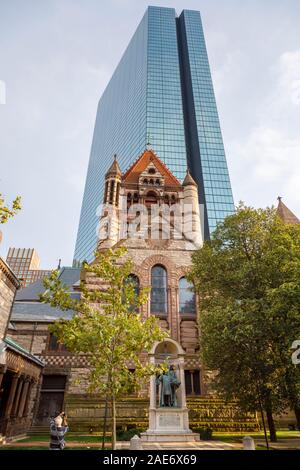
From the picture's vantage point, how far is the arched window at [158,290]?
989 inches

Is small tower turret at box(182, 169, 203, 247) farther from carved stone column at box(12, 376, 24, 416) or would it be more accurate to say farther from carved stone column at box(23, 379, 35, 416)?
carved stone column at box(12, 376, 24, 416)

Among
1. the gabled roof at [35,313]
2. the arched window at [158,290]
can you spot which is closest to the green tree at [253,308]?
the arched window at [158,290]

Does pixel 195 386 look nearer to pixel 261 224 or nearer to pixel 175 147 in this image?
pixel 261 224

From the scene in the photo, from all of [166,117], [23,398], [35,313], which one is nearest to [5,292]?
[23,398]

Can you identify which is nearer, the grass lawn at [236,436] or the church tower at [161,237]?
the grass lawn at [236,436]

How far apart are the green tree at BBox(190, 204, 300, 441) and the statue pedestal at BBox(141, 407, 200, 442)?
2672 mm

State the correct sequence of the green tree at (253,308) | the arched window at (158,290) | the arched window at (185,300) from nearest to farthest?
the green tree at (253,308)
the arched window at (158,290)
the arched window at (185,300)

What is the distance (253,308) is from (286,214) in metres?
26.2

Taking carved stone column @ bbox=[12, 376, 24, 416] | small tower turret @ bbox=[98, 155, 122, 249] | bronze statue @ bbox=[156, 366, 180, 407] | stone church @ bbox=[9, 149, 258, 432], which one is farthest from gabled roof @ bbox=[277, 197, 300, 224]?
carved stone column @ bbox=[12, 376, 24, 416]

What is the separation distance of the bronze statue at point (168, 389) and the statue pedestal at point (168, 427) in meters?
0.55

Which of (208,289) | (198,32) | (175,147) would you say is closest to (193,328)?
(208,289)

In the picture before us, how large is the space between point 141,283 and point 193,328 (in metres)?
5.47

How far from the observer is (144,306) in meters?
24.4

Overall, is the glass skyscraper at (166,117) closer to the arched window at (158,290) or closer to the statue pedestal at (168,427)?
the arched window at (158,290)
